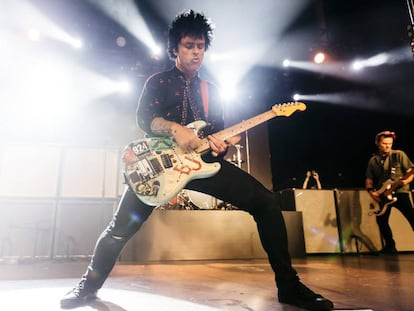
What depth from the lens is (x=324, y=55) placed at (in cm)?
830

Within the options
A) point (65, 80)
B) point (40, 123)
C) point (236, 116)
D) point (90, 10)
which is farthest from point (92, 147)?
point (236, 116)

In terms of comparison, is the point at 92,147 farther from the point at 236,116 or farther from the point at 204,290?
the point at 204,290

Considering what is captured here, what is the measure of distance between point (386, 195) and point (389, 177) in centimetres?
31

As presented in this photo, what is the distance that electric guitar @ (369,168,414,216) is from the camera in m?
5.49

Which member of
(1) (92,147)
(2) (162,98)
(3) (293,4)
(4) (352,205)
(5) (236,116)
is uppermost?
(3) (293,4)

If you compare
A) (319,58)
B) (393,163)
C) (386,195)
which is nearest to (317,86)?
(319,58)

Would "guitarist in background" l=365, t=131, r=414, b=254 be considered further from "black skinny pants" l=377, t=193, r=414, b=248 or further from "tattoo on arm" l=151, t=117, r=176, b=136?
"tattoo on arm" l=151, t=117, r=176, b=136

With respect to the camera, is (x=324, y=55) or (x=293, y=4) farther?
(x=324, y=55)

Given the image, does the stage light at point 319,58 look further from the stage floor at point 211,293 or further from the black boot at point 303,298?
the black boot at point 303,298

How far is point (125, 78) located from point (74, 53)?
4.60ft

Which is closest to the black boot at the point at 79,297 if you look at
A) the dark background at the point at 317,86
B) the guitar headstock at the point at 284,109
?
the guitar headstock at the point at 284,109

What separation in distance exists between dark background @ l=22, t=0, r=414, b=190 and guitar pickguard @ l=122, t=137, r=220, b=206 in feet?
19.0

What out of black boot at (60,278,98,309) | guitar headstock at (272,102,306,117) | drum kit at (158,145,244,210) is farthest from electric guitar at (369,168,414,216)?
black boot at (60,278,98,309)

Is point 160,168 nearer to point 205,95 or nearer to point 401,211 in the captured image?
point 205,95
